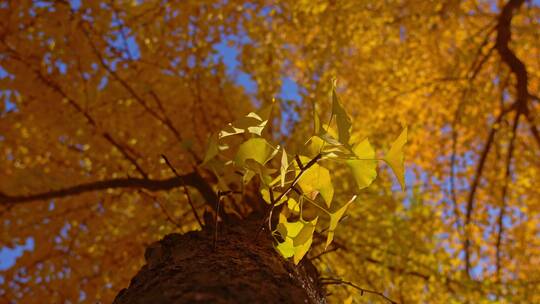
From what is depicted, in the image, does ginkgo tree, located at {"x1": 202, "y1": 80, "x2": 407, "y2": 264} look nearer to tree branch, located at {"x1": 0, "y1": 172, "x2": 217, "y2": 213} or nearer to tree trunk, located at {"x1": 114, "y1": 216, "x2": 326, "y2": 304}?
tree trunk, located at {"x1": 114, "y1": 216, "x2": 326, "y2": 304}

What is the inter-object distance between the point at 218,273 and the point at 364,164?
13.0 inches

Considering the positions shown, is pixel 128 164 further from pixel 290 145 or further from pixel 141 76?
pixel 290 145

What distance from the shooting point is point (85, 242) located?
3293 millimetres

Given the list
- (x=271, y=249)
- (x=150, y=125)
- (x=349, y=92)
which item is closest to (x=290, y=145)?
(x=150, y=125)

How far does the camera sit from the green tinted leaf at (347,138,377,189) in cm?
74

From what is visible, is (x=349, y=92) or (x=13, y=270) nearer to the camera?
(x=13, y=270)

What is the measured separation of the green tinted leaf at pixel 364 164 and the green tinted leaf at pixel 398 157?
3 centimetres

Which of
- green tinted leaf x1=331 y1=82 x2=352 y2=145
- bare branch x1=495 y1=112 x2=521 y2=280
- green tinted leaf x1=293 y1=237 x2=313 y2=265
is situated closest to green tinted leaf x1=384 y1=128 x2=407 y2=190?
green tinted leaf x1=331 y1=82 x2=352 y2=145

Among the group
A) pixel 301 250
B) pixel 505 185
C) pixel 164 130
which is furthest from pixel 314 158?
pixel 505 185

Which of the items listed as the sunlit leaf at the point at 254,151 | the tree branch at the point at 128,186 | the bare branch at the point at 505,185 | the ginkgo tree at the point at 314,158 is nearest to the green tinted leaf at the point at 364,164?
the ginkgo tree at the point at 314,158

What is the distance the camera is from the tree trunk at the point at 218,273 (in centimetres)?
67

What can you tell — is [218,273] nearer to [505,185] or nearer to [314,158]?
[314,158]

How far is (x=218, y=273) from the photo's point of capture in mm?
765

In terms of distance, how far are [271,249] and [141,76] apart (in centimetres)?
230
